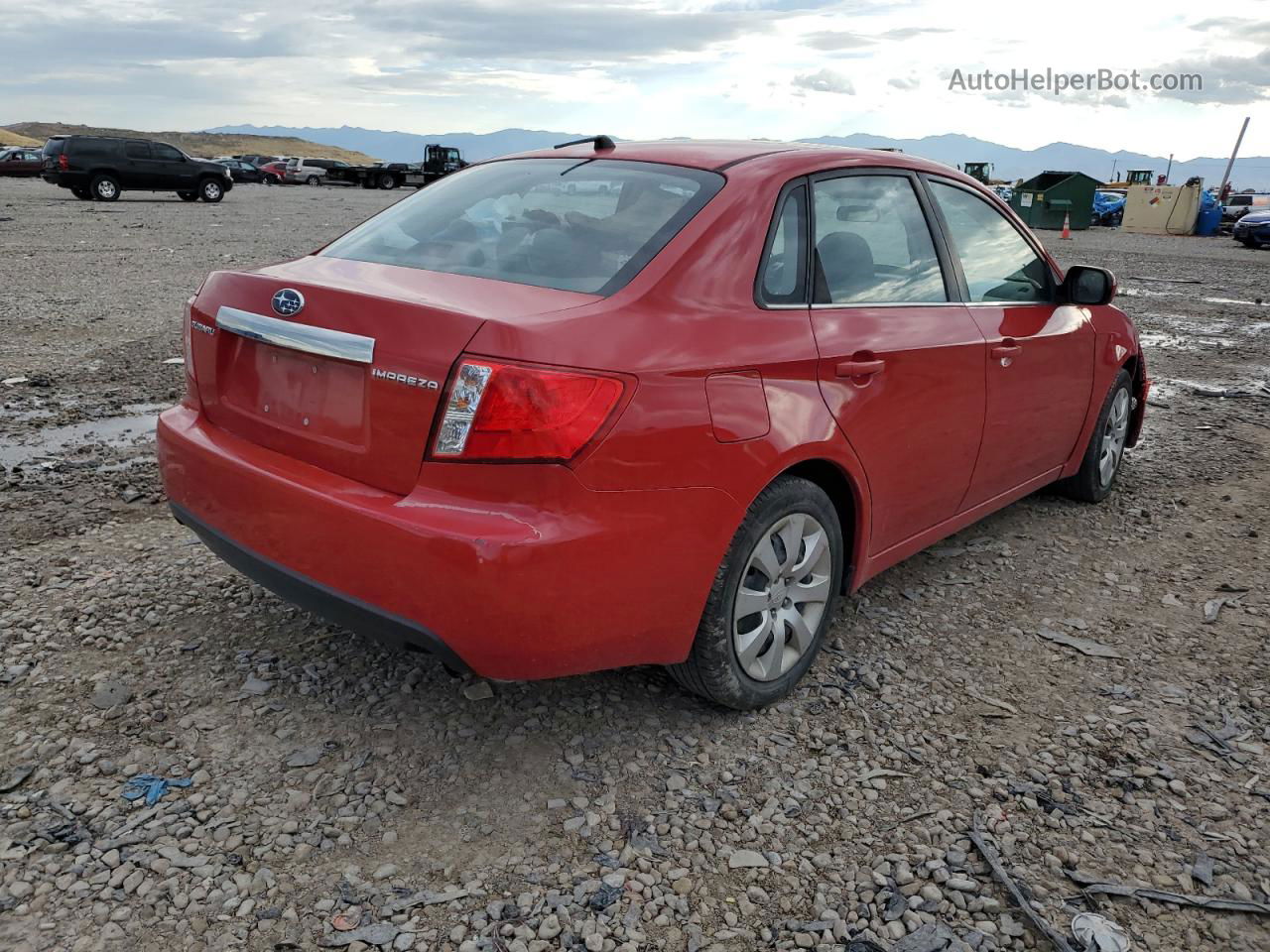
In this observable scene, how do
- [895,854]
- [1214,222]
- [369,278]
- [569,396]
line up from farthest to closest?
[1214,222] → [369,278] → [895,854] → [569,396]

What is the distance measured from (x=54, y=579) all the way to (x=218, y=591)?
0.62m

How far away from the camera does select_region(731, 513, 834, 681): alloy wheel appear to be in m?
2.91

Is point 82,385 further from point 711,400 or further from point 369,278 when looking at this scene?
point 711,400

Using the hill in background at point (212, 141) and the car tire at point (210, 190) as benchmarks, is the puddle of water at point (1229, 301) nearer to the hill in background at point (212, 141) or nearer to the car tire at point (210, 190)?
the car tire at point (210, 190)

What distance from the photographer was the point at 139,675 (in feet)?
10.3

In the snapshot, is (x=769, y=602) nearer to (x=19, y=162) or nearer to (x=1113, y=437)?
(x=1113, y=437)

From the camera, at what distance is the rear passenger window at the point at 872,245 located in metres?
3.17

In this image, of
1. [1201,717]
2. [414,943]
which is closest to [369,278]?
[414,943]

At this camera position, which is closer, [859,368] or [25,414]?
[859,368]

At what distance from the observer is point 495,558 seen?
2.32 metres

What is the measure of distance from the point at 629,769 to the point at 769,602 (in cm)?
63

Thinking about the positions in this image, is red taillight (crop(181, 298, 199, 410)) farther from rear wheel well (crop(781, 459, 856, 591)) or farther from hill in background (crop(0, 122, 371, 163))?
hill in background (crop(0, 122, 371, 163))

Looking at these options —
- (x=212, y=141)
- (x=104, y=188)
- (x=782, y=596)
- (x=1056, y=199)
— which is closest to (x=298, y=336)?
(x=782, y=596)

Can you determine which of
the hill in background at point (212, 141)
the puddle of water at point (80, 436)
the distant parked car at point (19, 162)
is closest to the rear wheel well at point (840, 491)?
the puddle of water at point (80, 436)
